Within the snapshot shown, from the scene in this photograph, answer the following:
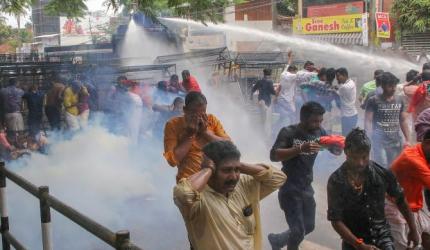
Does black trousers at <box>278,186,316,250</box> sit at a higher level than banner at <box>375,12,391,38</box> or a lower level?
lower

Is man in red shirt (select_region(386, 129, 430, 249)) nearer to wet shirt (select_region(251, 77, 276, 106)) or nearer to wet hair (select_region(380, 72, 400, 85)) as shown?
wet hair (select_region(380, 72, 400, 85))

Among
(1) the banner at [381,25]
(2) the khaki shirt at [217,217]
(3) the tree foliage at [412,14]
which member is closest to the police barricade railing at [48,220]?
(2) the khaki shirt at [217,217]

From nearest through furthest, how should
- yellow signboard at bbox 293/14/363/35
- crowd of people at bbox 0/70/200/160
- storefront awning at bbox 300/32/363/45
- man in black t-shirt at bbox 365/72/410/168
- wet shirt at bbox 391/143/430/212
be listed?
wet shirt at bbox 391/143/430/212 < man in black t-shirt at bbox 365/72/410/168 < crowd of people at bbox 0/70/200/160 < storefront awning at bbox 300/32/363/45 < yellow signboard at bbox 293/14/363/35

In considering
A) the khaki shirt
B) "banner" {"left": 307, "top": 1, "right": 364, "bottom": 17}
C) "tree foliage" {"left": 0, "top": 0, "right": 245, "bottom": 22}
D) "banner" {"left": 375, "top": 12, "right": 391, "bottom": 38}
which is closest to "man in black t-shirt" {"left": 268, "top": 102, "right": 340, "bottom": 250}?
the khaki shirt

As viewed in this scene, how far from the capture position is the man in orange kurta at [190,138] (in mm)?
3934

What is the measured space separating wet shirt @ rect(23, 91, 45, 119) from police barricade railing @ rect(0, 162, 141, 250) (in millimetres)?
7297

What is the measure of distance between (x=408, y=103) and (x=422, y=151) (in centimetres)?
361

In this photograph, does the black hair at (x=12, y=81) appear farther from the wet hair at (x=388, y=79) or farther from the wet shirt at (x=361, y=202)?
the wet shirt at (x=361, y=202)

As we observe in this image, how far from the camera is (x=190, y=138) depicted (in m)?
3.96

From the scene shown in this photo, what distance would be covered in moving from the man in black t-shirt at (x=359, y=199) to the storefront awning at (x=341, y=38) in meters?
22.2

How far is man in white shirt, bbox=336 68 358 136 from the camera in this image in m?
8.57

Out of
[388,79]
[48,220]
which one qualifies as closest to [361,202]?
[48,220]

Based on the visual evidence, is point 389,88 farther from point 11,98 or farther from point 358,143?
point 11,98

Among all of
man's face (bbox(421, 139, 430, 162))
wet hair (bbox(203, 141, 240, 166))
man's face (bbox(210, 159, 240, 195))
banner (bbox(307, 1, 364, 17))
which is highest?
banner (bbox(307, 1, 364, 17))
